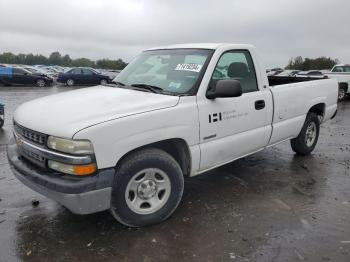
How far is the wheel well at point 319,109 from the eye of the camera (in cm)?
657

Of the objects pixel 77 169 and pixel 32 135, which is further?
pixel 32 135

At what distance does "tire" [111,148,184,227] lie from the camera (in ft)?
11.5

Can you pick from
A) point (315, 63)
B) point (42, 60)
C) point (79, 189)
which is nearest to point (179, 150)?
point (79, 189)

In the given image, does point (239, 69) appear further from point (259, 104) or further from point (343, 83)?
point (343, 83)

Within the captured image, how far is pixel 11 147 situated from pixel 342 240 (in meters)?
3.63

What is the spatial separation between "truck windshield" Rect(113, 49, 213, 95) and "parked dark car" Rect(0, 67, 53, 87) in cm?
2428

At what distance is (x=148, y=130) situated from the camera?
3.59 meters

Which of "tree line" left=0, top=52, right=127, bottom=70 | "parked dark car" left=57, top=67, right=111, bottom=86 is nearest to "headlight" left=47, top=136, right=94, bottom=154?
"parked dark car" left=57, top=67, right=111, bottom=86

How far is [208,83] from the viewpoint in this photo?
13.8 ft

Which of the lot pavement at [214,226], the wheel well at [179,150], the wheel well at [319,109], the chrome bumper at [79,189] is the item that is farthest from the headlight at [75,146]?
the wheel well at [319,109]

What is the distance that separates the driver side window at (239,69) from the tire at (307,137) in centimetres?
183

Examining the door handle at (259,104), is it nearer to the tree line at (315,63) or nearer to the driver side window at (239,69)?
the driver side window at (239,69)

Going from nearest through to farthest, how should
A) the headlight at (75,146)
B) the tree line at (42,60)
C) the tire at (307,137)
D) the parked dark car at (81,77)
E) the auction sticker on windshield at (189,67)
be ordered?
the headlight at (75,146) → the auction sticker on windshield at (189,67) → the tire at (307,137) → the parked dark car at (81,77) → the tree line at (42,60)

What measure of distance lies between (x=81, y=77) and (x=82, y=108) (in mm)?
26592
